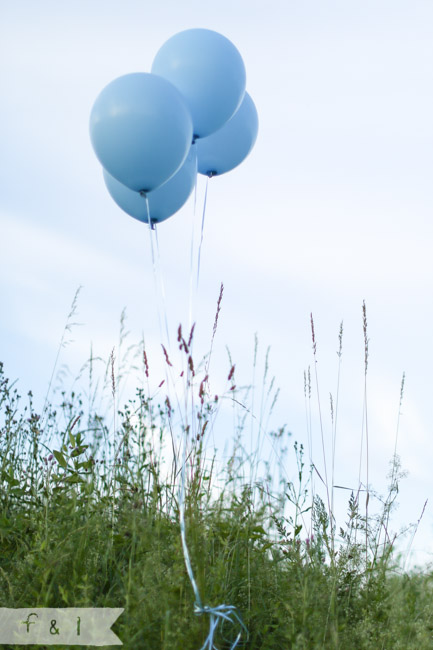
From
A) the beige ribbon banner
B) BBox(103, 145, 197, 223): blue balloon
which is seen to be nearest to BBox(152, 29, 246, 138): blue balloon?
BBox(103, 145, 197, 223): blue balloon

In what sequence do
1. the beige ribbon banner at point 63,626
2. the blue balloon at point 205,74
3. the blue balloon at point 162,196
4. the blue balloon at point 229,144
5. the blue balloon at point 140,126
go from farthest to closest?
the blue balloon at point 229,144 → the blue balloon at point 162,196 → the blue balloon at point 205,74 → the blue balloon at point 140,126 → the beige ribbon banner at point 63,626

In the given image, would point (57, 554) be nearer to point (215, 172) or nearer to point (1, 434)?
point (1, 434)

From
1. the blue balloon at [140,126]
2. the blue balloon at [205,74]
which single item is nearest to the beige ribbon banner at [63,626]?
the blue balloon at [140,126]

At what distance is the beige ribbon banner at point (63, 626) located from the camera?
2205mm

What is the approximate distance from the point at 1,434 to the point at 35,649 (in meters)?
1.70

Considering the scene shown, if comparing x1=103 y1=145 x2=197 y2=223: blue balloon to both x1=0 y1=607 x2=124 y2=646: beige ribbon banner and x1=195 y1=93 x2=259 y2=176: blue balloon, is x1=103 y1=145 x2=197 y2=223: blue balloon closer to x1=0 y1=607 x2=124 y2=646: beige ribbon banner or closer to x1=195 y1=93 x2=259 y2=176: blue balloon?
x1=195 y1=93 x2=259 y2=176: blue balloon

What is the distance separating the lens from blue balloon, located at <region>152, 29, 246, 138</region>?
3.27 m

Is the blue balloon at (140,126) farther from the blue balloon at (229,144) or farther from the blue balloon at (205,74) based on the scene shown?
the blue balloon at (229,144)

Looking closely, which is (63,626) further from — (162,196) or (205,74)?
(205,74)

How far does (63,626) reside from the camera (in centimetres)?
226

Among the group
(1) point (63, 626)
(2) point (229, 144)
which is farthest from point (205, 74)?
(1) point (63, 626)

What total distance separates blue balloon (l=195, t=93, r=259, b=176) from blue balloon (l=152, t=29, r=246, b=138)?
30cm

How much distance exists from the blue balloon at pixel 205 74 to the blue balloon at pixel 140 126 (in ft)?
0.86

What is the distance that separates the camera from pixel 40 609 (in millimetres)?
2363
